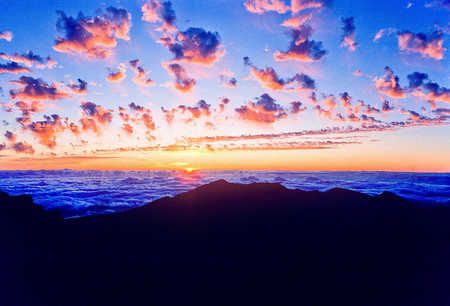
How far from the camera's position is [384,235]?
1011 cm

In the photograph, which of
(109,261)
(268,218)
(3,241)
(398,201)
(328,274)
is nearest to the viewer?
(328,274)

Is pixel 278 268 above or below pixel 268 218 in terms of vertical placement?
below

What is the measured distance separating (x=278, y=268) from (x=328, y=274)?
1.89 metres

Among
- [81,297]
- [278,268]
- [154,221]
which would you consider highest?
[154,221]

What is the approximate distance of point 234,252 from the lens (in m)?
8.80

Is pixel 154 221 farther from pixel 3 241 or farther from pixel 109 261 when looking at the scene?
pixel 3 241

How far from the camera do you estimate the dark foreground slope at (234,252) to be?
7.14 m

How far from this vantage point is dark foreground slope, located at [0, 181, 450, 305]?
714 centimetres

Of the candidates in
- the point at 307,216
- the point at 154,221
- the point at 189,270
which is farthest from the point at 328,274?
the point at 154,221

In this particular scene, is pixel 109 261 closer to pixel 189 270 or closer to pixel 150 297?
pixel 150 297

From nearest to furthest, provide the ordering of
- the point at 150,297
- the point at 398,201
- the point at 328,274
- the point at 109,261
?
the point at 150,297
the point at 328,274
the point at 109,261
the point at 398,201

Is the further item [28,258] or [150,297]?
[28,258]

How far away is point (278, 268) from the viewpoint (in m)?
7.98

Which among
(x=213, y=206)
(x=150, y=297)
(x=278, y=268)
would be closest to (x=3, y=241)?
(x=150, y=297)
